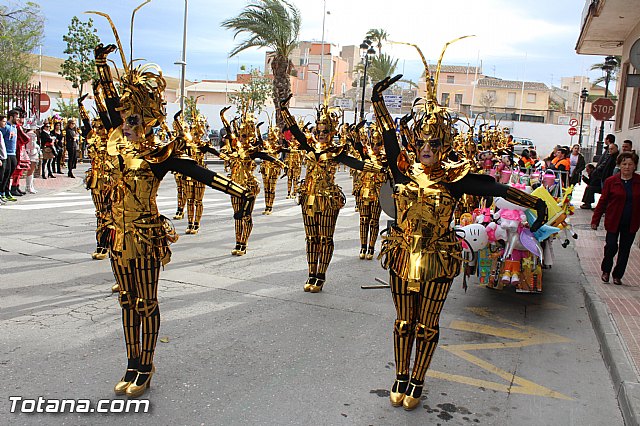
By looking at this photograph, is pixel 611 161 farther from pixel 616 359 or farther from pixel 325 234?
pixel 616 359

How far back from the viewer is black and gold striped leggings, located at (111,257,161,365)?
470cm

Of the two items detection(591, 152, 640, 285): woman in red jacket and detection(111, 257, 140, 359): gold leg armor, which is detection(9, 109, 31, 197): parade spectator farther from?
detection(591, 152, 640, 285): woman in red jacket

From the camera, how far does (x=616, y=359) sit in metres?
5.92

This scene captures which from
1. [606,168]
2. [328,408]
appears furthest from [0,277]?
[606,168]

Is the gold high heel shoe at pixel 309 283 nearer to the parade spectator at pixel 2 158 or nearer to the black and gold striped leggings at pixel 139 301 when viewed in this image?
the black and gold striped leggings at pixel 139 301

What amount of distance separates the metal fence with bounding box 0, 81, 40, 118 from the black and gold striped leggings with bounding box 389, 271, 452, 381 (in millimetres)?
18384

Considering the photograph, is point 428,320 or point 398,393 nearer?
point 428,320

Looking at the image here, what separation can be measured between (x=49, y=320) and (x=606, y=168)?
531 inches

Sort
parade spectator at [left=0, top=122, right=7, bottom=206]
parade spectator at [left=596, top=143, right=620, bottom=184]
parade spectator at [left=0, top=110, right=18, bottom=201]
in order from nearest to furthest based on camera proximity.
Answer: parade spectator at [left=0, top=122, right=7, bottom=206], parade spectator at [left=0, top=110, right=18, bottom=201], parade spectator at [left=596, top=143, right=620, bottom=184]

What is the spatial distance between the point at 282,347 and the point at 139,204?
215cm

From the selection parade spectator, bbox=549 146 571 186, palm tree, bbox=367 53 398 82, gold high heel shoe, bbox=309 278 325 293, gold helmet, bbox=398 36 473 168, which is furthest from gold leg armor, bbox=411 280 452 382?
palm tree, bbox=367 53 398 82

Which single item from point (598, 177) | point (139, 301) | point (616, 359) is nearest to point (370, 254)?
point (616, 359)

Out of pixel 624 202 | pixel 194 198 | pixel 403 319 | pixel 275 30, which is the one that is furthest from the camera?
pixel 275 30

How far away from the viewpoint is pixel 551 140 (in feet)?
176
